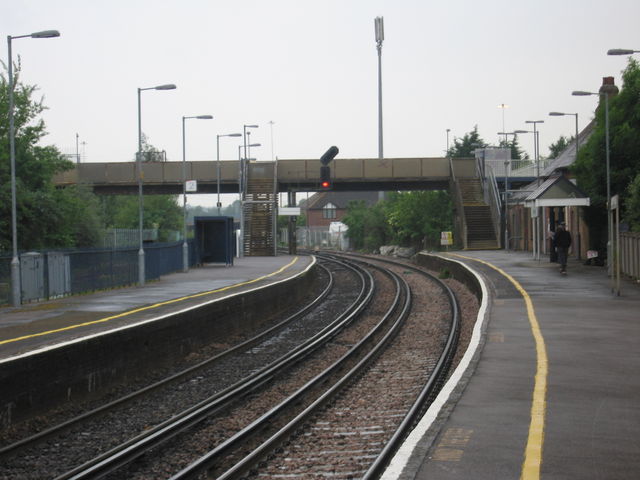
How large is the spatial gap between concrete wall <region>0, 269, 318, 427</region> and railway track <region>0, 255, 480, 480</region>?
814 mm

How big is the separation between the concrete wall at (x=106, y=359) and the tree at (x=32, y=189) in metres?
13.6

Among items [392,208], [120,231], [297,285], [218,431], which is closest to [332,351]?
[218,431]

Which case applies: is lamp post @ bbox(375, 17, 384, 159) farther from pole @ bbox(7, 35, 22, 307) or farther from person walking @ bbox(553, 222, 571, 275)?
pole @ bbox(7, 35, 22, 307)

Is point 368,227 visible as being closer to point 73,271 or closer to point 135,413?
point 73,271

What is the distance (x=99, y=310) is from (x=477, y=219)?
38674 mm

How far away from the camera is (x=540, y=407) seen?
9.19 meters

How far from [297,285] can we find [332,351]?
12549 millimetres

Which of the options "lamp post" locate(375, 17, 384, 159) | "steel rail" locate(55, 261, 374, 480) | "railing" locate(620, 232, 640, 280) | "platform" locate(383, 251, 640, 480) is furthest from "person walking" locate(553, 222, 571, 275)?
"lamp post" locate(375, 17, 384, 159)

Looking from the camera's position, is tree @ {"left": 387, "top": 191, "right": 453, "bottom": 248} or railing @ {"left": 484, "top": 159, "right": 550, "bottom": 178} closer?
railing @ {"left": 484, "top": 159, "right": 550, "bottom": 178}

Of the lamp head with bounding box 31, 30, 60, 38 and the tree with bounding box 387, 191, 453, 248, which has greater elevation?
the lamp head with bounding box 31, 30, 60, 38

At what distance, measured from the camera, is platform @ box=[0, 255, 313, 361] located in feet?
46.6

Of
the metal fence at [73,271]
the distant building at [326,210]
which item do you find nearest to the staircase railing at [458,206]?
the metal fence at [73,271]

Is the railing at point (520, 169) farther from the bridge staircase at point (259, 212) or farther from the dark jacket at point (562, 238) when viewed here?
the dark jacket at point (562, 238)

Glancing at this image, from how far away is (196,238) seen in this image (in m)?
40.6
